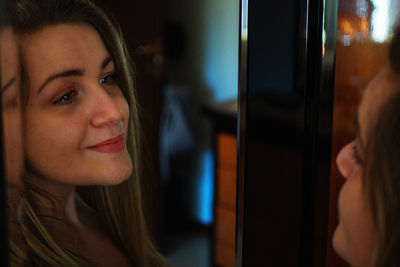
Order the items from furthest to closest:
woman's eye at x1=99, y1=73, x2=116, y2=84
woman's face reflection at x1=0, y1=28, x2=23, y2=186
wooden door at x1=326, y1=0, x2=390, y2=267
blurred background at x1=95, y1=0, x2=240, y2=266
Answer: blurred background at x1=95, y1=0, x2=240, y2=266, wooden door at x1=326, y1=0, x2=390, y2=267, woman's eye at x1=99, y1=73, x2=116, y2=84, woman's face reflection at x1=0, y1=28, x2=23, y2=186

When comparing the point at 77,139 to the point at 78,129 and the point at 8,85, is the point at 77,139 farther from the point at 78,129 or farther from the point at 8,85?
the point at 8,85

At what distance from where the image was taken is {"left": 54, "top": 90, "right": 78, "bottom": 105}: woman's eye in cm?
71

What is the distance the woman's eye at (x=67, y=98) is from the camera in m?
0.71

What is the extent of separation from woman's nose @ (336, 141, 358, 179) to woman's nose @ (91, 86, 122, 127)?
0.41 meters

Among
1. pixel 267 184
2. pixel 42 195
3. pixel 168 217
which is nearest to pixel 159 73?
pixel 168 217

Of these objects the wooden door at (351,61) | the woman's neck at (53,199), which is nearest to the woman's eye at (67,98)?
the woman's neck at (53,199)

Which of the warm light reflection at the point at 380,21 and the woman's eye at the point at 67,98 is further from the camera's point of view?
the warm light reflection at the point at 380,21

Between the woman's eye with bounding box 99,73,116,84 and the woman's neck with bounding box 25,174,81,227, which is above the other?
the woman's eye with bounding box 99,73,116,84

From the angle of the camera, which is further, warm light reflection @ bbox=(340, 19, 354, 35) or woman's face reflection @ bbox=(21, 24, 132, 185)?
warm light reflection @ bbox=(340, 19, 354, 35)

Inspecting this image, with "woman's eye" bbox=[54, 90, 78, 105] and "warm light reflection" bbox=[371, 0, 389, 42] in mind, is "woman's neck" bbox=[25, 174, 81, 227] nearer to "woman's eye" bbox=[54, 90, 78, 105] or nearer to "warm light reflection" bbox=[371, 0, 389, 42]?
"woman's eye" bbox=[54, 90, 78, 105]

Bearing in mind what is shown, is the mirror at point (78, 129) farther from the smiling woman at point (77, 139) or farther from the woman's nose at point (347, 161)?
the woman's nose at point (347, 161)

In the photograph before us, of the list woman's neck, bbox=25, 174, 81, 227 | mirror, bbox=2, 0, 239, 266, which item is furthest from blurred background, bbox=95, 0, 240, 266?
woman's neck, bbox=25, 174, 81, 227

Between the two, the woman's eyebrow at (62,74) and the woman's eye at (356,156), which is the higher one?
the woman's eyebrow at (62,74)

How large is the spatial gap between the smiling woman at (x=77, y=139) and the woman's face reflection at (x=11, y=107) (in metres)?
0.01
